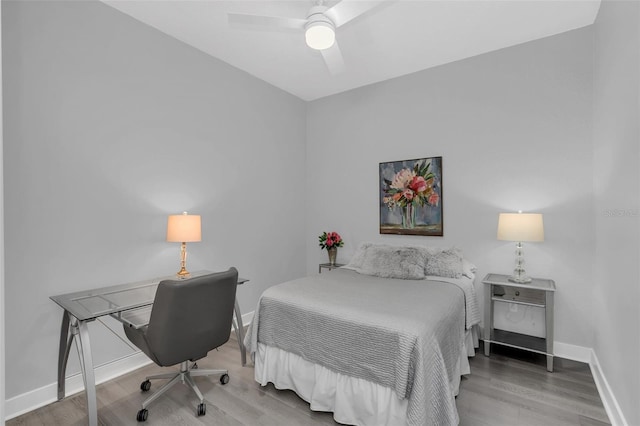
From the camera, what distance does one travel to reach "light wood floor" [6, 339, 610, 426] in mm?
2066

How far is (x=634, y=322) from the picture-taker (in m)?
1.72

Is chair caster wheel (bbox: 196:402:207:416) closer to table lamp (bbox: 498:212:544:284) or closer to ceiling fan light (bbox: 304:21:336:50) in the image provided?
ceiling fan light (bbox: 304:21:336:50)

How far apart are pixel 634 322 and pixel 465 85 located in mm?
2562

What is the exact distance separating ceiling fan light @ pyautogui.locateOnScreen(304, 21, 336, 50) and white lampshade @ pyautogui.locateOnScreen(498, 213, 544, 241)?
2.09 metres

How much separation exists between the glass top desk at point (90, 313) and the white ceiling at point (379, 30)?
7.39ft

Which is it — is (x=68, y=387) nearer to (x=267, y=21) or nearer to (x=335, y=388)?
(x=335, y=388)

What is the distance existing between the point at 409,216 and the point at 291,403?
92.0 inches

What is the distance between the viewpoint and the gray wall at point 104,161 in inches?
84.9

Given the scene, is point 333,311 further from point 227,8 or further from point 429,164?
point 227,8

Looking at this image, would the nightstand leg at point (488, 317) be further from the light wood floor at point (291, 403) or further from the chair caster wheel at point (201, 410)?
the chair caster wheel at point (201, 410)

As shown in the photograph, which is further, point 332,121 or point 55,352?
point 332,121

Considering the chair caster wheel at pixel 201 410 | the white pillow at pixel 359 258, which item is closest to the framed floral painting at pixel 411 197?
the white pillow at pixel 359 258

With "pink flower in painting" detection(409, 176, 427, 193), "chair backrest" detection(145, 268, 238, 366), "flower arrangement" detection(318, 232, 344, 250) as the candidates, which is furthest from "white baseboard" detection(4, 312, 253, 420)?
"pink flower in painting" detection(409, 176, 427, 193)

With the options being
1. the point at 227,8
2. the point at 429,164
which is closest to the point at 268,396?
the point at 429,164
